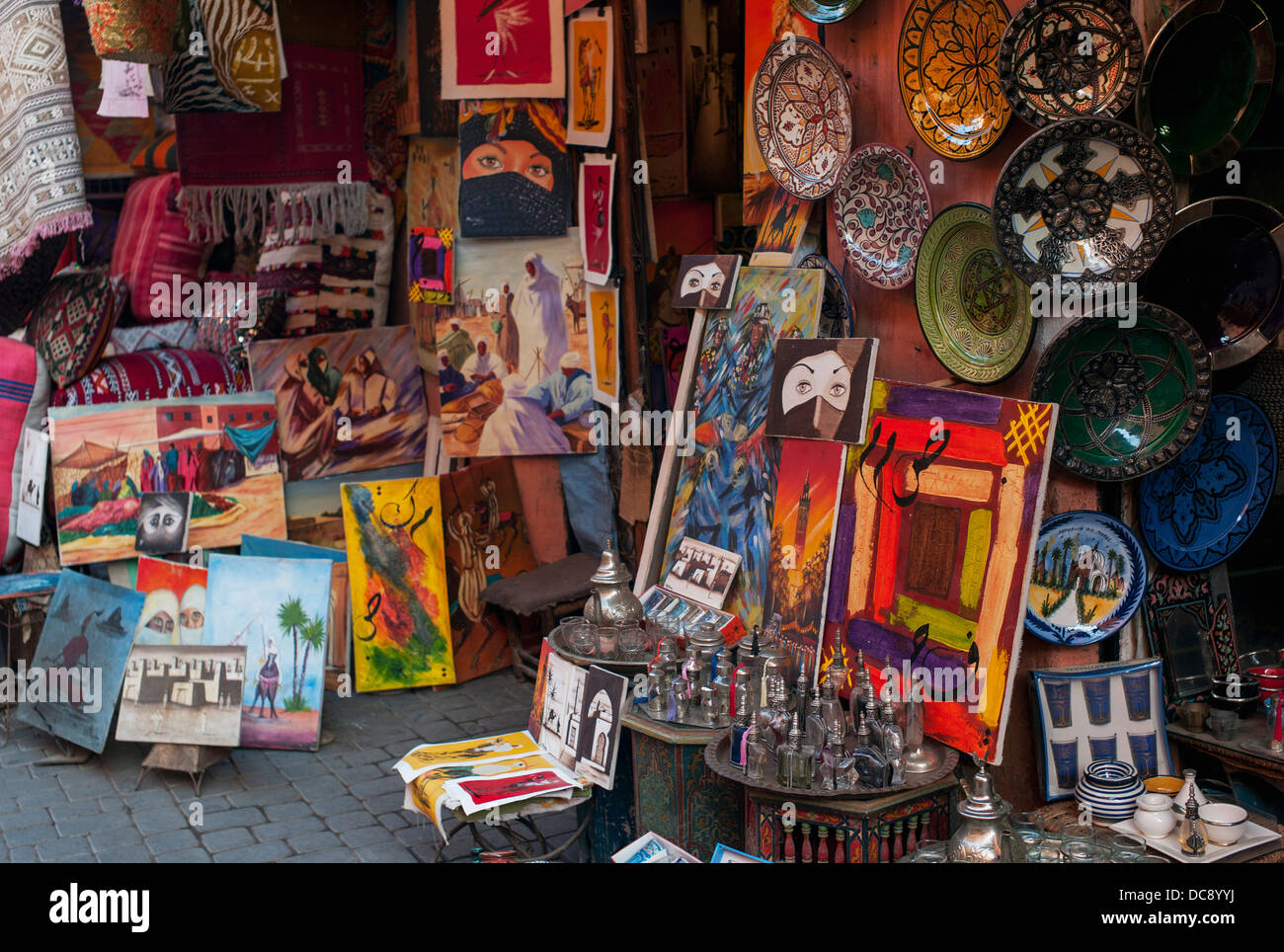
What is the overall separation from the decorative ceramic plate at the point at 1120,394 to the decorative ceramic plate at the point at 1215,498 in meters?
0.36

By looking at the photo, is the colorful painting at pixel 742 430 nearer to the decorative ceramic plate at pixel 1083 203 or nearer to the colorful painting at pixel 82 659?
the decorative ceramic plate at pixel 1083 203

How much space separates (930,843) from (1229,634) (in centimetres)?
152

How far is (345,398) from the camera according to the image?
8.27 meters

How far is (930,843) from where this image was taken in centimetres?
379

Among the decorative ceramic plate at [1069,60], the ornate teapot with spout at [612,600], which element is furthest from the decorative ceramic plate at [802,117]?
the ornate teapot with spout at [612,600]

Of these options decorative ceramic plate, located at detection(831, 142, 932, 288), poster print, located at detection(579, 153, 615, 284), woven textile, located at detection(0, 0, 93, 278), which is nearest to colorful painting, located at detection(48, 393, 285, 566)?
woven textile, located at detection(0, 0, 93, 278)

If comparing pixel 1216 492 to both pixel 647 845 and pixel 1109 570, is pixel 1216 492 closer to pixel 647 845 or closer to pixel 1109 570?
pixel 1109 570

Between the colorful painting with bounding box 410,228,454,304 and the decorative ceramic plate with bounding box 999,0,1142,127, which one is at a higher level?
the decorative ceramic plate with bounding box 999,0,1142,127

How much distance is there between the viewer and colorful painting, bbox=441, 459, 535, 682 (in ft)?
24.3

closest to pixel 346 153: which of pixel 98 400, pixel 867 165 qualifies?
pixel 98 400

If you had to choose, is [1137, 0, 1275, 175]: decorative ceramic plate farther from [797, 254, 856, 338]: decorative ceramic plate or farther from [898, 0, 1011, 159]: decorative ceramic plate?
[797, 254, 856, 338]: decorative ceramic plate

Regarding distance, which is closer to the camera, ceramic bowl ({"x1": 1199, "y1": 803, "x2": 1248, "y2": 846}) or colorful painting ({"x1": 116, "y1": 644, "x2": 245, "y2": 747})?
ceramic bowl ({"x1": 1199, "y1": 803, "x2": 1248, "y2": 846})

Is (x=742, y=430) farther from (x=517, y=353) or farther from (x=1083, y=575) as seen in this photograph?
(x=517, y=353)

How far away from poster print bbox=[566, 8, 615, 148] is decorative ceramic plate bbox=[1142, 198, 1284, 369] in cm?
339
